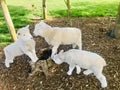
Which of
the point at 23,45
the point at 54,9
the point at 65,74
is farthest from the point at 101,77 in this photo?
the point at 54,9

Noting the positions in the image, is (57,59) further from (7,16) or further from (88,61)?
(7,16)

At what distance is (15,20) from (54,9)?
4.54 ft

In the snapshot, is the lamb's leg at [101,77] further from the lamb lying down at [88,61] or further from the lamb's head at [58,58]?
the lamb's head at [58,58]

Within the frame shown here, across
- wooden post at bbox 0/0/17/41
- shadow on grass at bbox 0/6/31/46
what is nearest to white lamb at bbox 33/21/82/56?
wooden post at bbox 0/0/17/41

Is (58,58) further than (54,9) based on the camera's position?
No

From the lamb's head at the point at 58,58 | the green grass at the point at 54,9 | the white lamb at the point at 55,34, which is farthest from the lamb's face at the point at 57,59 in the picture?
the green grass at the point at 54,9

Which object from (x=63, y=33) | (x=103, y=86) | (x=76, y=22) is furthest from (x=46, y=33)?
Answer: (x=76, y=22)

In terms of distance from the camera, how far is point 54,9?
29.1 feet

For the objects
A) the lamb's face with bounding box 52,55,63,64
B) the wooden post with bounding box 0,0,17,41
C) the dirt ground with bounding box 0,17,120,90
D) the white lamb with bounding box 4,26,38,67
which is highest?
the wooden post with bounding box 0,0,17,41

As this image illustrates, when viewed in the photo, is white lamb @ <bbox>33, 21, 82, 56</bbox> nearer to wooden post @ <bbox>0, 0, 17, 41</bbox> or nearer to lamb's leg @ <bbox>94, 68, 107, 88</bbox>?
lamb's leg @ <bbox>94, 68, 107, 88</bbox>

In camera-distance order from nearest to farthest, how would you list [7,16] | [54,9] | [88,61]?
1. [88,61]
2. [7,16]
3. [54,9]

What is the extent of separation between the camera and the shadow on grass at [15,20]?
22.2 ft

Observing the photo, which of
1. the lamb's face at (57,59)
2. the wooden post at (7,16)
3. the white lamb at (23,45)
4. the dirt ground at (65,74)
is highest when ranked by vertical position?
the wooden post at (7,16)

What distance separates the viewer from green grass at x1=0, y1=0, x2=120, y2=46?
310 inches
